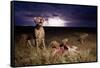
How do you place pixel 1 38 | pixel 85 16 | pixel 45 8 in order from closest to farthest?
pixel 1 38, pixel 45 8, pixel 85 16

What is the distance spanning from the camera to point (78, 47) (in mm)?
2508

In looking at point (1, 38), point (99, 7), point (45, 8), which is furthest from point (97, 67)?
point (1, 38)

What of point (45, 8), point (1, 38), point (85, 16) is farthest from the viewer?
point (85, 16)

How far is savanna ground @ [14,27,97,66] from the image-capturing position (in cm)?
226

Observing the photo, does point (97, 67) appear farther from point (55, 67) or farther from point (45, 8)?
point (45, 8)

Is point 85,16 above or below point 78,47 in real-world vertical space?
above

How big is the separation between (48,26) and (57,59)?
0.34 m

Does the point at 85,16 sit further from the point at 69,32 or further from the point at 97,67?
the point at 97,67

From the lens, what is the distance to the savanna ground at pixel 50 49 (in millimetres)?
2260

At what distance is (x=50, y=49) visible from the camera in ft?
7.81

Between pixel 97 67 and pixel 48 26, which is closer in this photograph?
pixel 48 26

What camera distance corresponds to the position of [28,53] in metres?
2.29

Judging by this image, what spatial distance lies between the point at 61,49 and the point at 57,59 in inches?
4.2

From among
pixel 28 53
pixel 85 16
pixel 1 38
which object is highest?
pixel 85 16
